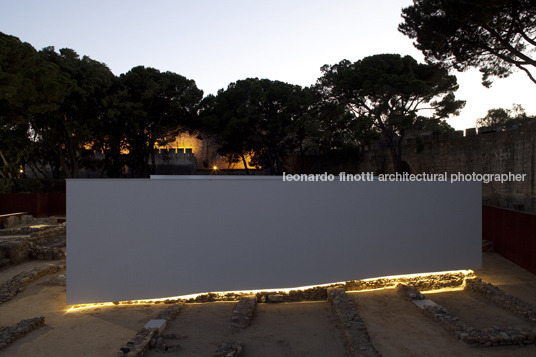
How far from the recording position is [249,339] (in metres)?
5.75

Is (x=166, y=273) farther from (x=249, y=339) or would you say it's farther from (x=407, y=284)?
(x=407, y=284)

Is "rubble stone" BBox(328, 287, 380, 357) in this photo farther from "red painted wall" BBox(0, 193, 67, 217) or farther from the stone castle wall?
"red painted wall" BBox(0, 193, 67, 217)

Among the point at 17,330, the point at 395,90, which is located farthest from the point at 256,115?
the point at 17,330

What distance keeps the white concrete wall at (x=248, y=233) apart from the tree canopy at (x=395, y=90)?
8.85m

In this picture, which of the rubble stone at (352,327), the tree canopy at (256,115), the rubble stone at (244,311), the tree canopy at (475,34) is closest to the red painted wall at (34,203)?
the tree canopy at (256,115)

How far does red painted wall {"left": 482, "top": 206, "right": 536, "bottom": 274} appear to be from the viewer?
892cm

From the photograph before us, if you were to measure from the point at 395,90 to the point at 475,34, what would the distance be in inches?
180

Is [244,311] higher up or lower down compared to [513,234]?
lower down

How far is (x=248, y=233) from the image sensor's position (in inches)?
296

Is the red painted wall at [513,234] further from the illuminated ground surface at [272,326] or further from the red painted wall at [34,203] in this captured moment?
the red painted wall at [34,203]

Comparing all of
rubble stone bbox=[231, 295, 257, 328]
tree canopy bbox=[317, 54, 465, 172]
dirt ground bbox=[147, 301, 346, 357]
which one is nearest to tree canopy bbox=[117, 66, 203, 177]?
tree canopy bbox=[317, 54, 465, 172]

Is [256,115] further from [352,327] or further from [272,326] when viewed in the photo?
[352,327]

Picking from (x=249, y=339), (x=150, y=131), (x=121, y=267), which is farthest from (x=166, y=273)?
(x=150, y=131)

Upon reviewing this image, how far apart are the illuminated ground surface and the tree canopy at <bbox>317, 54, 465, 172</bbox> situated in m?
10.4
